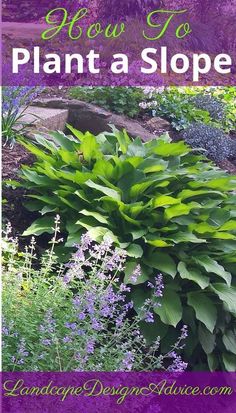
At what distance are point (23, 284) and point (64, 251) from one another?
22.2 inches

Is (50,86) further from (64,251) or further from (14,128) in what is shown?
(64,251)

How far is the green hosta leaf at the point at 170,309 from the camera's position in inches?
148

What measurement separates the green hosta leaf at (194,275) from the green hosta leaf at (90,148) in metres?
0.95

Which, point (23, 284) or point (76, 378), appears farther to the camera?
point (23, 284)

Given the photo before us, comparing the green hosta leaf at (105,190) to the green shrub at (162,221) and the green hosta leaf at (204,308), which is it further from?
the green hosta leaf at (204,308)

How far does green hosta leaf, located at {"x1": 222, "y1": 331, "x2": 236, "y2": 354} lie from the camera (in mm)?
3969

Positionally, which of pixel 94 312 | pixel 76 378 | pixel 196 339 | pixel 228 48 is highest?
pixel 228 48

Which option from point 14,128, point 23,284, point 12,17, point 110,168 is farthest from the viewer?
point 14,128

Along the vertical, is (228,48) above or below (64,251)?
above

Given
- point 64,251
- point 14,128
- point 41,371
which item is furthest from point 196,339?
point 14,128

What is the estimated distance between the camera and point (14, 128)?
5254 mm

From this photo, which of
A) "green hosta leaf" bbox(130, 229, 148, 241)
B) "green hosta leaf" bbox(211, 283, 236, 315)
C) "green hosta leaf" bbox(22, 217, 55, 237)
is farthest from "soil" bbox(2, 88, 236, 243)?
"green hosta leaf" bbox(211, 283, 236, 315)

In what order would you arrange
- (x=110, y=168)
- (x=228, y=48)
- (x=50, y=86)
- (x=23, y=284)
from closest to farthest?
(x=23, y=284), (x=110, y=168), (x=228, y=48), (x=50, y=86)

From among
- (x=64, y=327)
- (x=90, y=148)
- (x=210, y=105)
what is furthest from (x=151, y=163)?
(x=210, y=105)
